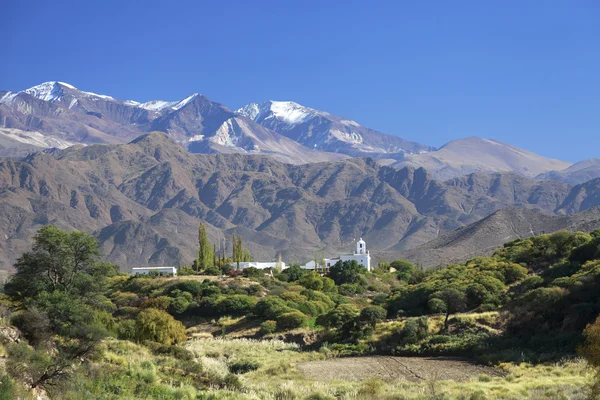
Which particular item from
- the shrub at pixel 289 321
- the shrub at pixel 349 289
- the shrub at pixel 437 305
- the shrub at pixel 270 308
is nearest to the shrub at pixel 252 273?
the shrub at pixel 349 289

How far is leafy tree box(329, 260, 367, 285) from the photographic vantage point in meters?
68.4

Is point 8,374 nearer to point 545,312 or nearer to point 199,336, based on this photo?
point 545,312

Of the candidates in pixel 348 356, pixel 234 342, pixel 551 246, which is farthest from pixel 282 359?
pixel 551 246

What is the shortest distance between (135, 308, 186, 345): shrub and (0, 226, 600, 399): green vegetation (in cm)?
8

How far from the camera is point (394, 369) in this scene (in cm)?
2828

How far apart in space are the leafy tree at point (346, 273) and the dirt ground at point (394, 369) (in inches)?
1425

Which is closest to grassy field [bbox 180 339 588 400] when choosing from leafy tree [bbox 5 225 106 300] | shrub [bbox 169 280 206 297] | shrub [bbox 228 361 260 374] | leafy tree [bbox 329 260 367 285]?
shrub [bbox 228 361 260 374]

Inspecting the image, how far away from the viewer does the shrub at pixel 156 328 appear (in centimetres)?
3319

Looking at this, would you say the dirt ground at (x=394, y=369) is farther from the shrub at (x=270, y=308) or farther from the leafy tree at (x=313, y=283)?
the leafy tree at (x=313, y=283)

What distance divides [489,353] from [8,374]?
802 inches

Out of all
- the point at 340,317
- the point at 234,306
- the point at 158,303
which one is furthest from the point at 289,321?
the point at 158,303

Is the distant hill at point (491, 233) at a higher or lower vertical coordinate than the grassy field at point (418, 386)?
higher

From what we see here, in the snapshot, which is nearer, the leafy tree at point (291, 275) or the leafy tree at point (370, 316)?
the leafy tree at point (370, 316)

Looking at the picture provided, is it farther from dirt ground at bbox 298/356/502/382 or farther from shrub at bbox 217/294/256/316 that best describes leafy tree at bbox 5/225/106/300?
shrub at bbox 217/294/256/316
